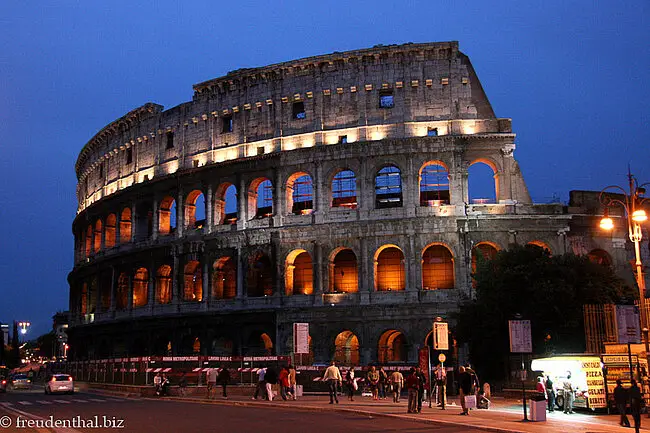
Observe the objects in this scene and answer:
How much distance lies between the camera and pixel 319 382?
31.7m

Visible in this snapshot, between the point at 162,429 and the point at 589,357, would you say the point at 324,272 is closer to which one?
the point at 589,357

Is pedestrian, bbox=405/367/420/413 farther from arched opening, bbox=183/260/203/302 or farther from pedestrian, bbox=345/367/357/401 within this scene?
arched opening, bbox=183/260/203/302

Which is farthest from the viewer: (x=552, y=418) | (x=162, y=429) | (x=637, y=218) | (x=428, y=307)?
(x=428, y=307)

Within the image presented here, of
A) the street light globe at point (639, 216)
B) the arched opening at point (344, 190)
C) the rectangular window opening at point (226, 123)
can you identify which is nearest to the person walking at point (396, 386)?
the street light globe at point (639, 216)

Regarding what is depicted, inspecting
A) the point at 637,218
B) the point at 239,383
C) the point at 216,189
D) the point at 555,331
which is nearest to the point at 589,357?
the point at 637,218

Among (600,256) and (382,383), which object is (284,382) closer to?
(382,383)

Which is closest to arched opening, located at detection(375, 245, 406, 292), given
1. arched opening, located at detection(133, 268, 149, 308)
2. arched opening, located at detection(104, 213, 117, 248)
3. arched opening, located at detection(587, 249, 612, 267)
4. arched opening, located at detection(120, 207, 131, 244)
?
arched opening, located at detection(587, 249, 612, 267)

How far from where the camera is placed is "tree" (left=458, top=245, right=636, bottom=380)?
97.3 ft

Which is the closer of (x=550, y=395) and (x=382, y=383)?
(x=550, y=395)

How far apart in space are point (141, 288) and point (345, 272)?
16588 millimetres

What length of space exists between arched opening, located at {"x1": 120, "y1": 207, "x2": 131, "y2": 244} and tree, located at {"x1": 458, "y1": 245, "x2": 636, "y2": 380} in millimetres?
28379

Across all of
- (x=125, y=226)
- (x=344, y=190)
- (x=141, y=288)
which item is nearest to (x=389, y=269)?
(x=344, y=190)

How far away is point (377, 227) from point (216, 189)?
11.1 metres

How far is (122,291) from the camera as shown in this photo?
2078 inches
